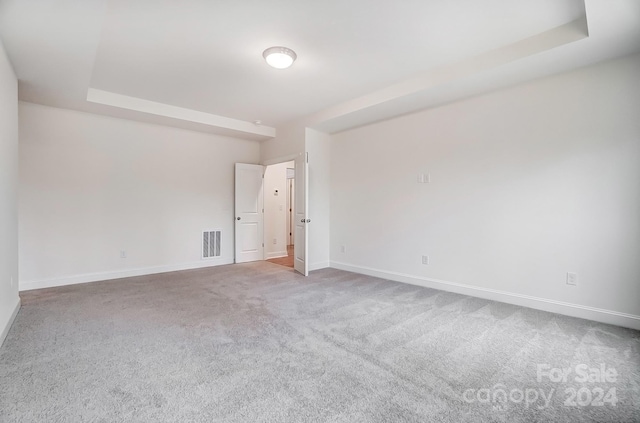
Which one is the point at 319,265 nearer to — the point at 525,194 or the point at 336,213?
the point at 336,213

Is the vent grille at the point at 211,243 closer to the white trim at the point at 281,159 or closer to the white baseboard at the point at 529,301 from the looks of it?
the white trim at the point at 281,159

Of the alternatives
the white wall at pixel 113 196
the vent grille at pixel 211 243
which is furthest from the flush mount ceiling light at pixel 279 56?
the vent grille at pixel 211 243

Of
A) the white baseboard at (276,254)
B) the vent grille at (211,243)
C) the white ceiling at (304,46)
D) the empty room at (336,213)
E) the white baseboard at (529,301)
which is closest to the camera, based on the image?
the empty room at (336,213)

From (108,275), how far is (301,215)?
315 centimetres

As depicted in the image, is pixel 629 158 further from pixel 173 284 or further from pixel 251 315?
pixel 173 284

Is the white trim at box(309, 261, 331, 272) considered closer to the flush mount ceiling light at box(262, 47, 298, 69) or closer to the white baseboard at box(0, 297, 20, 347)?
the flush mount ceiling light at box(262, 47, 298, 69)

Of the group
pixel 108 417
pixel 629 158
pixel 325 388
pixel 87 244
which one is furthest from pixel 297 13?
pixel 87 244

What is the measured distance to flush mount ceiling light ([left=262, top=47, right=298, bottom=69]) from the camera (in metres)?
2.93

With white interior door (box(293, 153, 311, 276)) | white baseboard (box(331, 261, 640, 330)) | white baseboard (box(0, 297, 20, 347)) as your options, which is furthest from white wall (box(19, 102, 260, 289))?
white baseboard (box(331, 261, 640, 330))

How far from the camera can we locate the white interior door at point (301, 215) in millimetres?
4988

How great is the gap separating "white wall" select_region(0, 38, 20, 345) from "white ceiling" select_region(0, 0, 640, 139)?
324 millimetres

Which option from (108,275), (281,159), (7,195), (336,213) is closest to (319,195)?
(336,213)

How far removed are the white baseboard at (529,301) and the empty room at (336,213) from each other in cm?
2

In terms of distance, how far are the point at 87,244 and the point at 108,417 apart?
374cm
